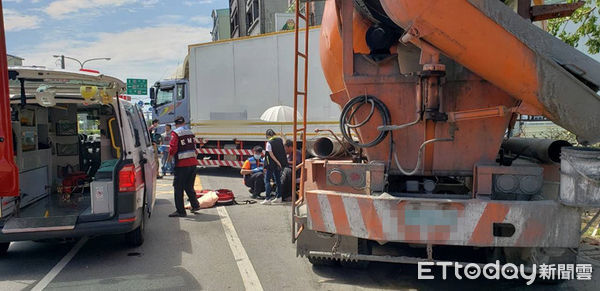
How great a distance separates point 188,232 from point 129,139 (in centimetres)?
183

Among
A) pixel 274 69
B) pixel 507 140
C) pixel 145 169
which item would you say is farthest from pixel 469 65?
pixel 274 69

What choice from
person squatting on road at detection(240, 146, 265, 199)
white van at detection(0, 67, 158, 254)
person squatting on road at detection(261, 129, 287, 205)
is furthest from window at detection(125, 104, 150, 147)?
person squatting on road at detection(240, 146, 265, 199)

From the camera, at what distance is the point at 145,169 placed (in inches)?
233

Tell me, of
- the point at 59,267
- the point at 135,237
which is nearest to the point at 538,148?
the point at 135,237

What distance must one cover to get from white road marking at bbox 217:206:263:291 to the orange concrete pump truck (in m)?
0.61

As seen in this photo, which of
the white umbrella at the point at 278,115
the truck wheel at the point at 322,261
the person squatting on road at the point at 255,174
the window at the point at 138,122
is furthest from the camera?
the white umbrella at the point at 278,115

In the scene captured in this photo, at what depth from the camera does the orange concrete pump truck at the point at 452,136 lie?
2.95 metres

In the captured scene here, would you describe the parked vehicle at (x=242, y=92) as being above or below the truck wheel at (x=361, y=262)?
above

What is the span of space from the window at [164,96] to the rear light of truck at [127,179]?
437 inches

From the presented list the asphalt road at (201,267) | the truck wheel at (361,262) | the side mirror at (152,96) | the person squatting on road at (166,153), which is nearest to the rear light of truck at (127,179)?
the asphalt road at (201,267)

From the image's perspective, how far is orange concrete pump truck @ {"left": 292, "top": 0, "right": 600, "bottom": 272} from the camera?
295cm

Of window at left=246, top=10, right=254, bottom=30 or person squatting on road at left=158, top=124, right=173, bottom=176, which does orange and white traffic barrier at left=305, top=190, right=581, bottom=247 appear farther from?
window at left=246, top=10, right=254, bottom=30

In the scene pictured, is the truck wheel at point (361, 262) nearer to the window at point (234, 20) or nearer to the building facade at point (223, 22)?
the window at point (234, 20)

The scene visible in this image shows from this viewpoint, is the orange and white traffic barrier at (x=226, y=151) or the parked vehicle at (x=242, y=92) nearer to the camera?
the parked vehicle at (x=242, y=92)
